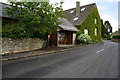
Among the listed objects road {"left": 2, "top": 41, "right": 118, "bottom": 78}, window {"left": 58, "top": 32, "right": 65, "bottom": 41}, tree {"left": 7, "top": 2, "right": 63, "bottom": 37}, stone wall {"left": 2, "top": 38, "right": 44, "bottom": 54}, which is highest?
tree {"left": 7, "top": 2, "right": 63, "bottom": 37}

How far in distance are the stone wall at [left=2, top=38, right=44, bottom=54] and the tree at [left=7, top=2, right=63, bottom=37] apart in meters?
1.21

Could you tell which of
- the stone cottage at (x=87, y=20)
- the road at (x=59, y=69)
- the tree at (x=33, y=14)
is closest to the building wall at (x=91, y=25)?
the stone cottage at (x=87, y=20)

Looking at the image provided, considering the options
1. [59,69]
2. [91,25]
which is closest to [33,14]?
[59,69]

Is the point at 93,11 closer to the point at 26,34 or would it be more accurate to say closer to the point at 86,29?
the point at 86,29

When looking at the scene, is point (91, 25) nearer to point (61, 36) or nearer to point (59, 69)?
point (61, 36)

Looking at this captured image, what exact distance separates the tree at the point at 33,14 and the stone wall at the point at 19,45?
121 centimetres

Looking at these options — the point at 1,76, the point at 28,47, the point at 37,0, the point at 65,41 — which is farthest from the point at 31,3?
the point at 65,41

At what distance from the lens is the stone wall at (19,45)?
9.45 meters

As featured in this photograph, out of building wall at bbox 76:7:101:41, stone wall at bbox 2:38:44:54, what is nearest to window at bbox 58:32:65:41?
building wall at bbox 76:7:101:41

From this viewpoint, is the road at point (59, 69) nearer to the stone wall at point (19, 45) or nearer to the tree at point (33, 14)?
the stone wall at point (19, 45)

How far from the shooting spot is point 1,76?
4.47 metres

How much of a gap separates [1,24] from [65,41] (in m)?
13.0

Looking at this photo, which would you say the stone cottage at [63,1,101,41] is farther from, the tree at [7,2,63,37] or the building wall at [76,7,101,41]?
the tree at [7,2,63,37]

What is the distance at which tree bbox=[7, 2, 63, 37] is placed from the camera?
1102cm
